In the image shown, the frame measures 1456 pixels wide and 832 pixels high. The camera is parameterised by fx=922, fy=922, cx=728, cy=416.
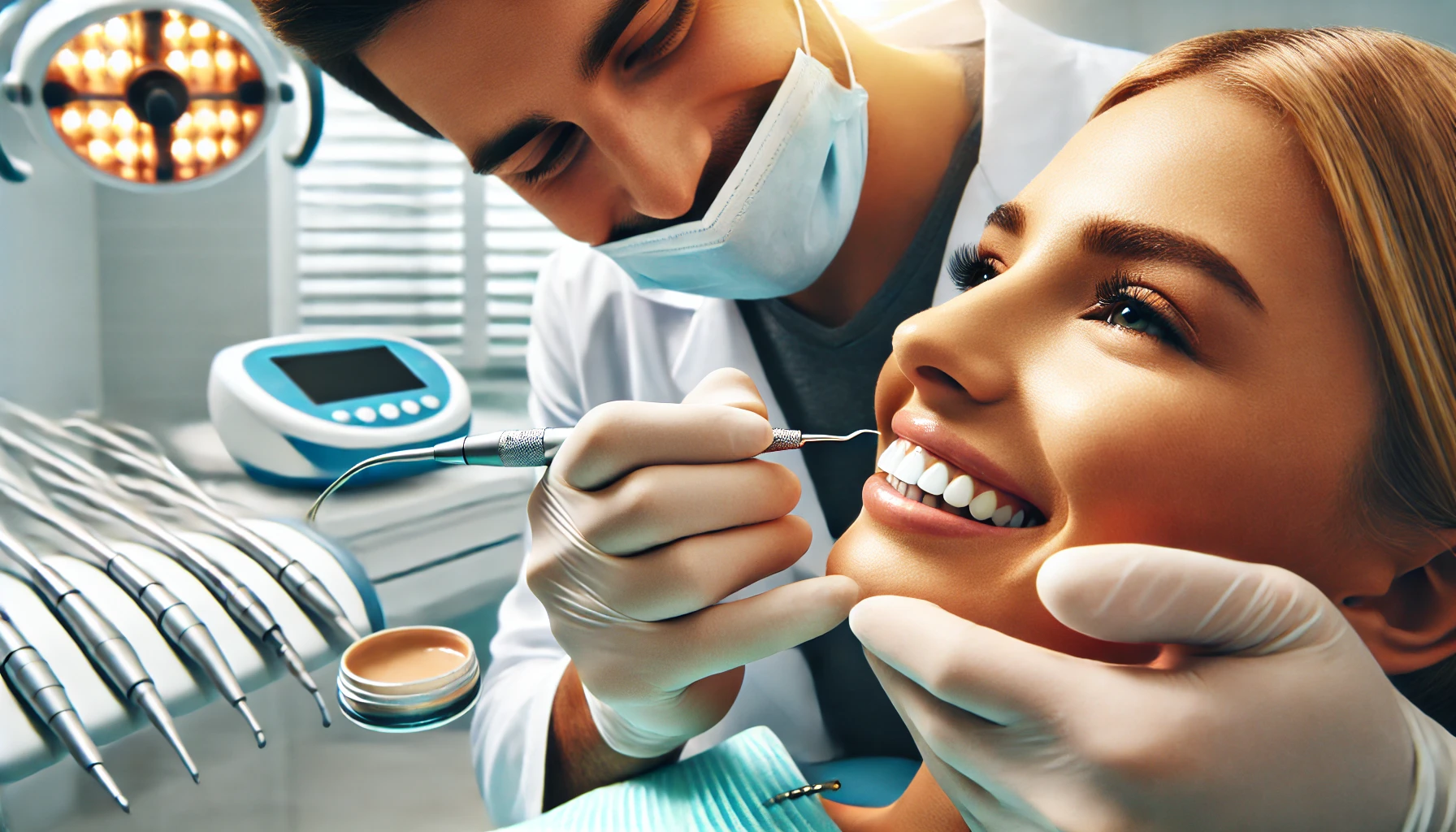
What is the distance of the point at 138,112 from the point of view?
1499 mm

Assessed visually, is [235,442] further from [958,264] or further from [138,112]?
[958,264]

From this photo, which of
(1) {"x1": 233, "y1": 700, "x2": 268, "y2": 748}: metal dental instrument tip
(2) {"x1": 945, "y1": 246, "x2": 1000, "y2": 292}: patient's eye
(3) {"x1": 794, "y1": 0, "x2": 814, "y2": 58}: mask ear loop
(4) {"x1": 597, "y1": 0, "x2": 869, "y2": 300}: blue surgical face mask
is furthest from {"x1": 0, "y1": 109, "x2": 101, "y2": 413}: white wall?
(2) {"x1": 945, "y1": 246, "x2": 1000, "y2": 292}: patient's eye

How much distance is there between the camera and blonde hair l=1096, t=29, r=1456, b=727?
0.69m

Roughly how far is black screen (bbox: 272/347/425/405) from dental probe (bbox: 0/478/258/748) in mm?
436

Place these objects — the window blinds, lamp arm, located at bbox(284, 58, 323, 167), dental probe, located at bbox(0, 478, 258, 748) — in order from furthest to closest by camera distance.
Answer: the window blinds
lamp arm, located at bbox(284, 58, 323, 167)
dental probe, located at bbox(0, 478, 258, 748)

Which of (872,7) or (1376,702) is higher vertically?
(872,7)

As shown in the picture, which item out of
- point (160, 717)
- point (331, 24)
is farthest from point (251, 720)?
point (331, 24)

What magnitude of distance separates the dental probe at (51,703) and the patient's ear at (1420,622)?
1.20m

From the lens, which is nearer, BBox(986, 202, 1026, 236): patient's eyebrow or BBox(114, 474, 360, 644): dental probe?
BBox(986, 202, 1026, 236): patient's eyebrow

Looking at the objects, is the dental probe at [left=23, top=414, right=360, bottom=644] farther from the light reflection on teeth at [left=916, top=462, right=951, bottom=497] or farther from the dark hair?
the light reflection on teeth at [left=916, top=462, right=951, bottom=497]

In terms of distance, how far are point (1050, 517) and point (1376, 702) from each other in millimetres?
238

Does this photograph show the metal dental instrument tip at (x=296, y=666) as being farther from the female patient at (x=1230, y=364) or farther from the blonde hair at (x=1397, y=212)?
the blonde hair at (x=1397, y=212)

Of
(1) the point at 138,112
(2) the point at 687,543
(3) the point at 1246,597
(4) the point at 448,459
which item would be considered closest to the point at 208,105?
(1) the point at 138,112

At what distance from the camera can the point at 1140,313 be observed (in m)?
0.72
